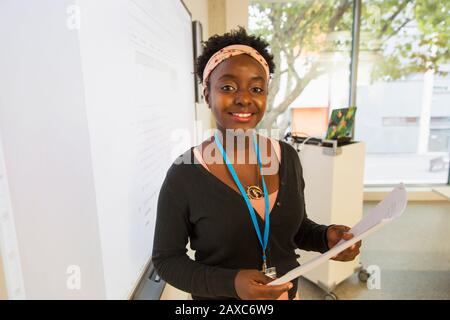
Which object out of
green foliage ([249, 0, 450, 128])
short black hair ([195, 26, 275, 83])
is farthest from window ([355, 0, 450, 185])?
short black hair ([195, 26, 275, 83])

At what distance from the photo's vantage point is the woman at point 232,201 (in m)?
0.72

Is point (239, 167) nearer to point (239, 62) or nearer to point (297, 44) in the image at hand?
point (239, 62)

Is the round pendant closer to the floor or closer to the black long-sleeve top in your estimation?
the black long-sleeve top

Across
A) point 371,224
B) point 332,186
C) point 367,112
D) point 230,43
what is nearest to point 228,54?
point 230,43

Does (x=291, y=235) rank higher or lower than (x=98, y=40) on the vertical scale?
lower

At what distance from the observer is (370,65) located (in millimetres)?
3869

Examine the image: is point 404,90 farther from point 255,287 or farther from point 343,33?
point 255,287

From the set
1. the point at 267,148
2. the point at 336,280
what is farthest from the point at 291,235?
the point at 336,280

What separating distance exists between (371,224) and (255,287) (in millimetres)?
333

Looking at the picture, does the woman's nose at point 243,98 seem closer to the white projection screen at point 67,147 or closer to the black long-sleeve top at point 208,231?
the black long-sleeve top at point 208,231

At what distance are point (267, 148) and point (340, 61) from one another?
11.3 feet

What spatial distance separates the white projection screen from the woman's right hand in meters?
0.31

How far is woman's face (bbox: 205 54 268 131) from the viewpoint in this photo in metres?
0.77

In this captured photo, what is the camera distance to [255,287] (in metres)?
0.63
